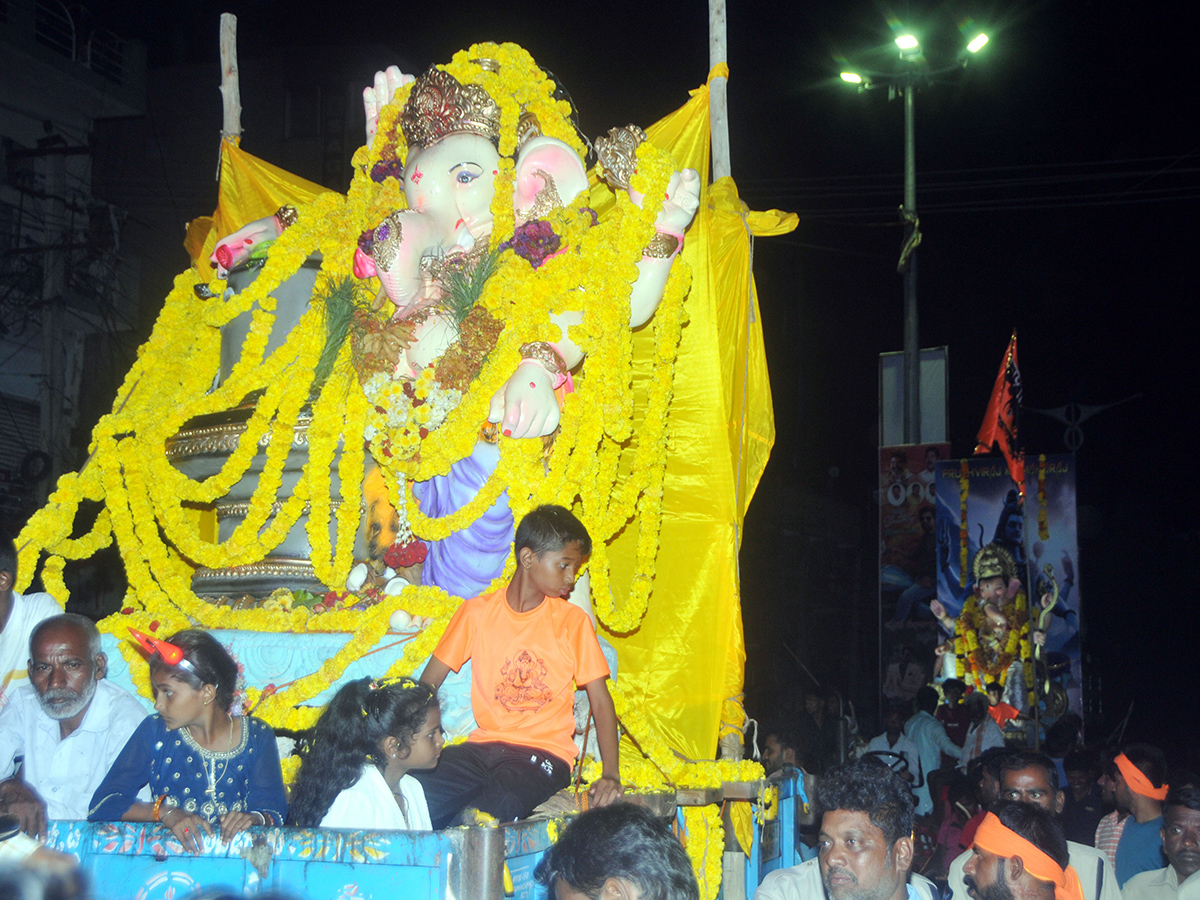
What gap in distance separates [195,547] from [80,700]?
1662mm

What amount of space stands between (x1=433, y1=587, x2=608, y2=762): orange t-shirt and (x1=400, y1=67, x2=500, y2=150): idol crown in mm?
2620

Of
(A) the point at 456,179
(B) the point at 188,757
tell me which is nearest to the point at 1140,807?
(B) the point at 188,757

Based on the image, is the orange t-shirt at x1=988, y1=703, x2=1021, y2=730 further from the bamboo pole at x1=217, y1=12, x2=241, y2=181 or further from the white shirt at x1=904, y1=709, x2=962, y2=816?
the bamboo pole at x1=217, y1=12, x2=241, y2=181

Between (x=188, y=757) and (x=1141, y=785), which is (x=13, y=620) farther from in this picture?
(x=1141, y=785)

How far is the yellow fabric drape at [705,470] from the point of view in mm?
5266

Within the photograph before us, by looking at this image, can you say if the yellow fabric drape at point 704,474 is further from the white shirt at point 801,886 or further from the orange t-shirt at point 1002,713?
the orange t-shirt at point 1002,713

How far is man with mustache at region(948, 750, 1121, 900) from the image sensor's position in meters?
3.40

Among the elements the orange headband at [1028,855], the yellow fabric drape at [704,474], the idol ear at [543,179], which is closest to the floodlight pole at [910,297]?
the yellow fabric drape at [704,474]

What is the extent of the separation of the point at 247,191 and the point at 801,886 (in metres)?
5.45

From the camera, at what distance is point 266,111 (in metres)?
17.8

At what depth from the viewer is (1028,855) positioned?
2963 mm

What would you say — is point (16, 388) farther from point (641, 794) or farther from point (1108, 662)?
point (1108, 662)

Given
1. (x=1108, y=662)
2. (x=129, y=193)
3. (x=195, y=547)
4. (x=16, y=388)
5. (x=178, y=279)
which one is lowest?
(x=1108, y=662)

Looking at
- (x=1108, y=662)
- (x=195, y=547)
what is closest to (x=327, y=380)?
(x=195, y=547)
